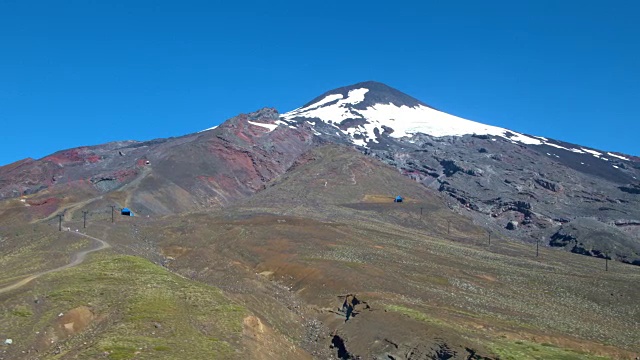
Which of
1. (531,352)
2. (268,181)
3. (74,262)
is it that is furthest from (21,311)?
(268,181)

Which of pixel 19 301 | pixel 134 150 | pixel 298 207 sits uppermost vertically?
pixel 134 150

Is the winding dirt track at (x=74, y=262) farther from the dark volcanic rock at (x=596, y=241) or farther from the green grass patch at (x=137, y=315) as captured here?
the dark volcanic rock at (x=596, y=241)

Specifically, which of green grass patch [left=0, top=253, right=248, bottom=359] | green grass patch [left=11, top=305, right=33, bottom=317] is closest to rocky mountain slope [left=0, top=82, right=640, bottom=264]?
green grass patch [left=0, top=253, right=248, bottom=359]

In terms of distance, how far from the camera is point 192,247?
7406cm

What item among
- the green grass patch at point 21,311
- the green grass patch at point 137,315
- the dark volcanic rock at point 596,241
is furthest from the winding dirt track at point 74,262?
the dark volcanic rock at point 596,241

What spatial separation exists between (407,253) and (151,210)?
62.0 metres

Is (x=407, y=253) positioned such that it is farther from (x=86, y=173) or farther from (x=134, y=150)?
(x=134, y=150)

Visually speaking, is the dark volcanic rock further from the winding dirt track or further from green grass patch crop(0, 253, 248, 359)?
green grass patch crop(0, 253, 248, 359)

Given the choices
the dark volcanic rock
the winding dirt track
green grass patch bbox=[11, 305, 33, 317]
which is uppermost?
the dark volcanic rock

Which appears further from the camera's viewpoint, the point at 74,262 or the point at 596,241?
the point at 596,241

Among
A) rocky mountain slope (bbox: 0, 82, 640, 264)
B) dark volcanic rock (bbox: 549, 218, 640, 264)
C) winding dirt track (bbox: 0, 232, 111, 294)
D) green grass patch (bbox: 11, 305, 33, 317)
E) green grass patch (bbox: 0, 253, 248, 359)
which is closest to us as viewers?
green grass patch (bbox: 0, 253, 248, 359)

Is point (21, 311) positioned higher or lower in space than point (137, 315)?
lower

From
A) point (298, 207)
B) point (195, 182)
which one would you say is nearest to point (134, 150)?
point (195, 182)

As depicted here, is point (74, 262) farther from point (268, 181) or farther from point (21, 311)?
point (268, 181)
